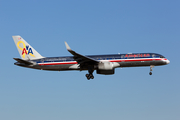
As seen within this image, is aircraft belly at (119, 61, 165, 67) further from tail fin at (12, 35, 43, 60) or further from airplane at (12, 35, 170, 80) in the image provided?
tail fin at (12, 35, 43, 60)

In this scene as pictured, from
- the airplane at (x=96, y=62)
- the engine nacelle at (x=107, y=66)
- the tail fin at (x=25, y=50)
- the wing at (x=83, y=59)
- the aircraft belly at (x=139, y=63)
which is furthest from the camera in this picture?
the tail fin at (x=25, y=50)

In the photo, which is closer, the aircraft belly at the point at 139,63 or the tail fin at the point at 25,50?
the aircraft belly at the point at 139,63

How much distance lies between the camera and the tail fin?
5950cm

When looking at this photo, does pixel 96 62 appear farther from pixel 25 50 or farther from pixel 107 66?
pixel 25 50

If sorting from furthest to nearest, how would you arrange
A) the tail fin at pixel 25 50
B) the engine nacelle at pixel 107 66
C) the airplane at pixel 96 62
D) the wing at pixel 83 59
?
the tail fin at pixel 25 50 < the airplane at pixel 96 62 < the engine nacelle at pixel 107 66 < the wing at pixel 83 59

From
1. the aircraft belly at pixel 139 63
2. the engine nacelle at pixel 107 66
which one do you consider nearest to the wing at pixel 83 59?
the engine nacelle at pixel 107 66

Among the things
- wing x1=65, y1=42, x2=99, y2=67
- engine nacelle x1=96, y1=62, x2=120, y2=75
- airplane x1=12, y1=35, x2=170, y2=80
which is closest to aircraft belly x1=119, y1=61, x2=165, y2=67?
airplane x1=12, y1=35, x2=170, y2=80

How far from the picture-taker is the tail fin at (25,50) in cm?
5950

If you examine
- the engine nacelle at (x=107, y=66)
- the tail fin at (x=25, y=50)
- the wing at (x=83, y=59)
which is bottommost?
the engine nacelle at (x=107, y=66)

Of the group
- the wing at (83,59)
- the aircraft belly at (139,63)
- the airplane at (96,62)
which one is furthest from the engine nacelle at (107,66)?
the aircraft belly at (139,63)

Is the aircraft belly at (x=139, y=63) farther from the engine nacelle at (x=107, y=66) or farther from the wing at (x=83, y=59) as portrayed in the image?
the wing at (x=83, y=59)

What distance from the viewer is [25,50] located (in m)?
60.2

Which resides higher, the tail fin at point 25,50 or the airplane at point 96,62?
the tail fin at point 25,50

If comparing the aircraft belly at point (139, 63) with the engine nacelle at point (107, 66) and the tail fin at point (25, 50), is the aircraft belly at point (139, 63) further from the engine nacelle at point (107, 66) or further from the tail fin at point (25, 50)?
the tail fin at point (25, 50)
